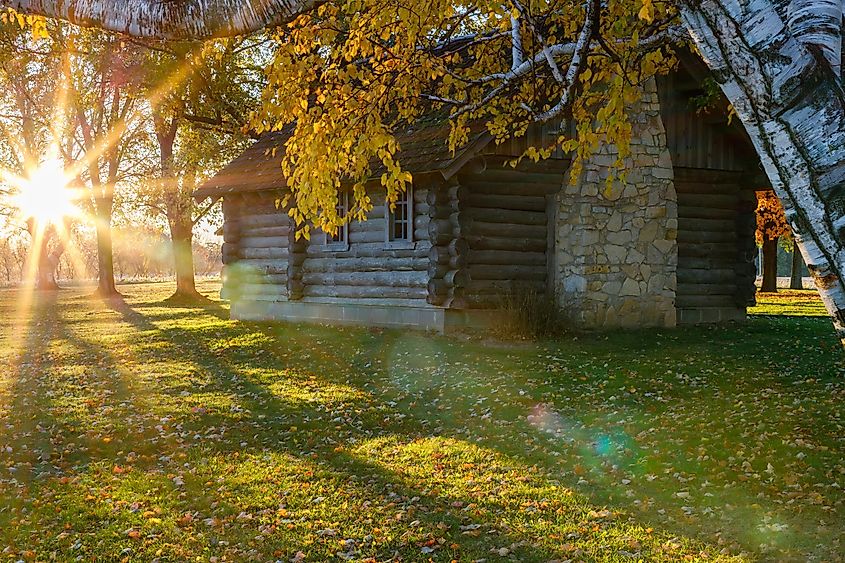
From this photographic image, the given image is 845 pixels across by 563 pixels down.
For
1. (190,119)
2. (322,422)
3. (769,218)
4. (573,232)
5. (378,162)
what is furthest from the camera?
(769,218)

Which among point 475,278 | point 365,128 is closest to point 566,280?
point 475,278

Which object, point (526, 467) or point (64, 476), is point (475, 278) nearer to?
point (526, 467)

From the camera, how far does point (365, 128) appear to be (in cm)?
885

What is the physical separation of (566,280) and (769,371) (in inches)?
206

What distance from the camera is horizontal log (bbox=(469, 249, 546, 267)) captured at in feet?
53.9

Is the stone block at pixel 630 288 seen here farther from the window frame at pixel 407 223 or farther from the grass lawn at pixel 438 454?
the window frame at pixel 407 223

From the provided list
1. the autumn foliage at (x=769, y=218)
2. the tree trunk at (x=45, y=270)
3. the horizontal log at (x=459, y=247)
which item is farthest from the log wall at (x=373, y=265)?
the tree trunk at (x=45, y=270)

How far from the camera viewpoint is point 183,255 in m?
32.5

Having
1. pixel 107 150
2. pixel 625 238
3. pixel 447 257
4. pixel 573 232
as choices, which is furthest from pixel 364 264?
pixel 107 150

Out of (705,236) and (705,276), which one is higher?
(705,236)

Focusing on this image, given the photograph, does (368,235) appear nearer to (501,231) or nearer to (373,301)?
(373,301)

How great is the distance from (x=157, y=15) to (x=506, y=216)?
42.6 feet

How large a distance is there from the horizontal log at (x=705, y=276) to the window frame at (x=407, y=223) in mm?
6138

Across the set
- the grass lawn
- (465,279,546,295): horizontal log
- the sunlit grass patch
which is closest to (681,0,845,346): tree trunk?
the grass lawn
